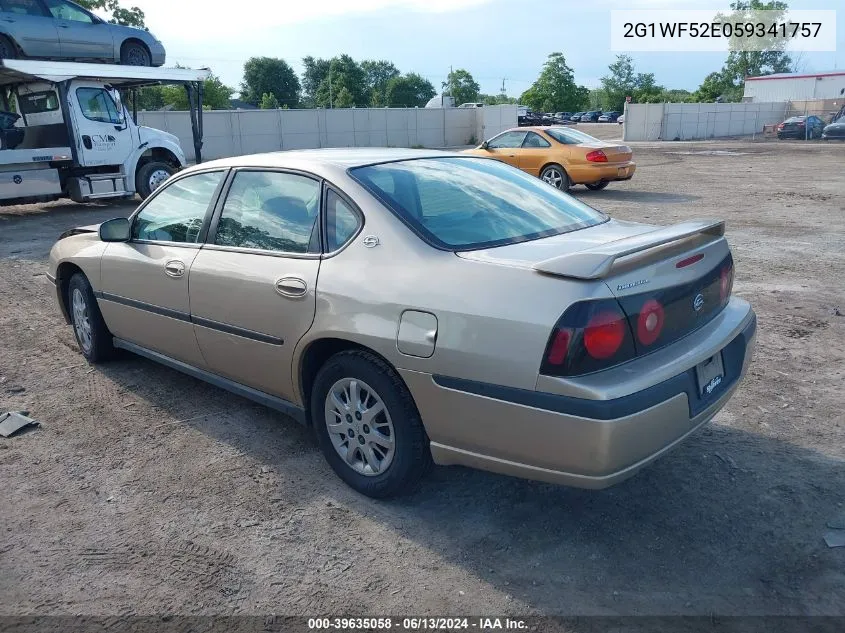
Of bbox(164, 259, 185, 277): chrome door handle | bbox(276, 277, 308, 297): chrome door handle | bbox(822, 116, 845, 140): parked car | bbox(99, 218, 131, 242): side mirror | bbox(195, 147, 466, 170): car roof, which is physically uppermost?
bbox(195, 147, 466, 170): car roof

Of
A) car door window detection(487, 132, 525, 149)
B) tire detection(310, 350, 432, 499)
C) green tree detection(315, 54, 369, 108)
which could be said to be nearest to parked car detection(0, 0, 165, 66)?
car door window detection(487, 132, 525, 149)

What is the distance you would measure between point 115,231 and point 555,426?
10.7ft

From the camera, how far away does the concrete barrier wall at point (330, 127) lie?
1221 inches

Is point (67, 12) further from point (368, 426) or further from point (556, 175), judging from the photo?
point (368, 426)

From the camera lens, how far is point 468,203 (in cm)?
359

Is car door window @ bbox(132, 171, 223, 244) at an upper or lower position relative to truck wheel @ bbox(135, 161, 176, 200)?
upper

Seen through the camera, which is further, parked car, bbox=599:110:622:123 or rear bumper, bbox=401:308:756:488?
parked car, bbox=599:110:622:123

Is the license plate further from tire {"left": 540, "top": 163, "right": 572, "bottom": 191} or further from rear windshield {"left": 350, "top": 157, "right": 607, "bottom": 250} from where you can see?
tire {"left": 540, "top": 163, "right": 572, "bottom": 191}

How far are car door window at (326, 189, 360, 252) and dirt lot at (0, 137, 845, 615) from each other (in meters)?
1.21

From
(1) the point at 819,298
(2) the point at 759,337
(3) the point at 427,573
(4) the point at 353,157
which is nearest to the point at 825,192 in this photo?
(1) the point at 819,298

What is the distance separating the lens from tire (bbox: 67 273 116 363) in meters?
5.13

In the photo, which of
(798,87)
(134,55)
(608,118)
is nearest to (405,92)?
(608,118)

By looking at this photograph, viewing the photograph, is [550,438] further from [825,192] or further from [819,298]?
[825,192]

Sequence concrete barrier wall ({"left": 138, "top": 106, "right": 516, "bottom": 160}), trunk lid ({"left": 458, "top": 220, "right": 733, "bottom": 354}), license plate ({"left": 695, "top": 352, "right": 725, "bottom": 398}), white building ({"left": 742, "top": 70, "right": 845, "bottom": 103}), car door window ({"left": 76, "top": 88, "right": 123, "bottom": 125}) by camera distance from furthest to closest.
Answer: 1. white building ({"left": 742, "top": 70, "right": 845, "bottom": 103})
2. concrete barrier wall ({"left": 138, "top": 106, "right": 516, "bottom": 160})
3. car door window ({"left": 76, "top": 88, "right": 123, "bottom": 125})
4. license plate ({"left": 695, "top": 352, "right": 725, "bottom": 398})
5. trunk lid ({"left": 458, "top": 220, "right": 733, "bottom": 354})
